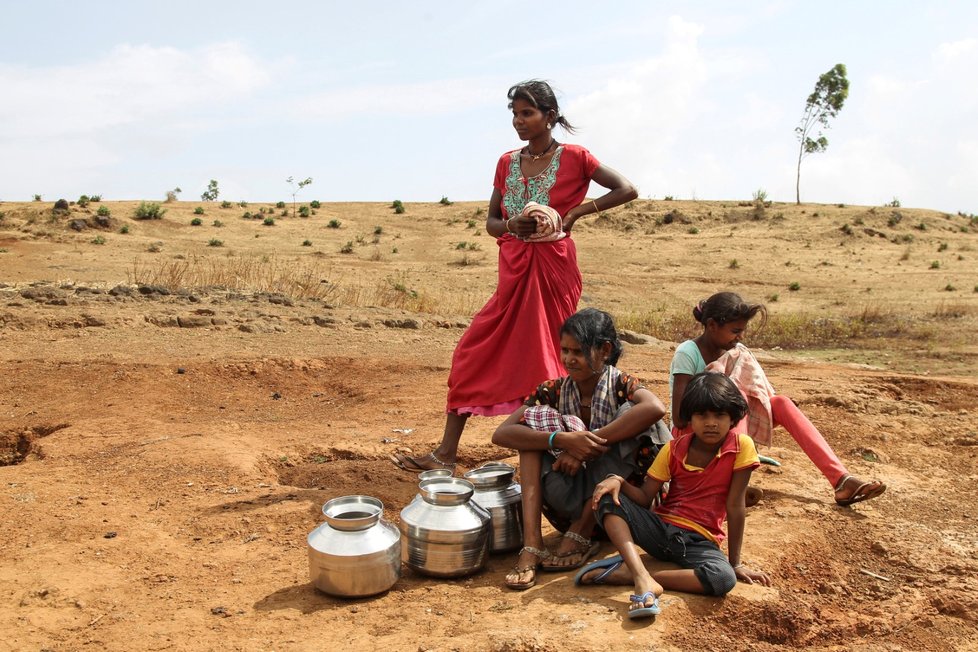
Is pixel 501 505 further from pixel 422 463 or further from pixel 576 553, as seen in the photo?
pixel 422 463

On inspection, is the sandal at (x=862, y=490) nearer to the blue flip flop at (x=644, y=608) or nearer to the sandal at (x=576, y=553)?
the sandal at (x=576, y=553)

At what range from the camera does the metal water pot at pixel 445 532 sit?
2.92m

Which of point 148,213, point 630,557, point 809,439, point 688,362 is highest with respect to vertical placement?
point 148,213

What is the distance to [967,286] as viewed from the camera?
50.0ft

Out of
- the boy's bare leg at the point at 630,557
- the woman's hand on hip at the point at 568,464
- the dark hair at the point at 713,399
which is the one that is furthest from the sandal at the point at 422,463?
the dark hair at the point at 713,399

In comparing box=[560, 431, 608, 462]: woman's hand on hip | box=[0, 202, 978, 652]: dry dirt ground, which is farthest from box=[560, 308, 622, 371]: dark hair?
box=[0, 202, 978, 652]: dry dirt ground

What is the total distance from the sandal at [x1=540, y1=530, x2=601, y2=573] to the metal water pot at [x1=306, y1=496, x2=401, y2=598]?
1.76 ft

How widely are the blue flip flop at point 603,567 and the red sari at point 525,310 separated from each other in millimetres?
1152

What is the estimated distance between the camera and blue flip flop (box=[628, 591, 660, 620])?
255 centimetres

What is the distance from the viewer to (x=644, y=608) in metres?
2.55

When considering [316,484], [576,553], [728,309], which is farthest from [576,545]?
[316,484]

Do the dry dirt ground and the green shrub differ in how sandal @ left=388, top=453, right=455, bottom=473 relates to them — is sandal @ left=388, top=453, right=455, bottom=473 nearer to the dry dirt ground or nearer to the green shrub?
the dry dirt ground

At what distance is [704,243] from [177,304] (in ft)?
48.1

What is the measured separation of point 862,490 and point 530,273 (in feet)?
5.63
